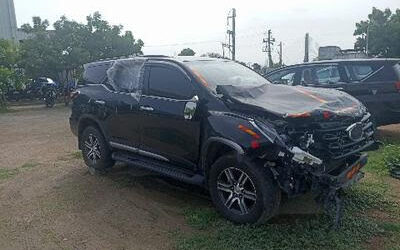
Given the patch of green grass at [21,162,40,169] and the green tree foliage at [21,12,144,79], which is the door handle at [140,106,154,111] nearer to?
the patch of green grass at [21,162,40,169]

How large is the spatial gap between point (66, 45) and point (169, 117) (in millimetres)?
16632

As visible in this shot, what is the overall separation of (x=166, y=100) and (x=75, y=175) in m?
2.41

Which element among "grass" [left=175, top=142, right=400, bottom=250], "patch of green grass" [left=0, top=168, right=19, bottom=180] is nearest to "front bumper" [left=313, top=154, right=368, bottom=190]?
"grass" [left=175, top=142, right=400, bottom=250]

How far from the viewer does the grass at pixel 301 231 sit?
3932 mm

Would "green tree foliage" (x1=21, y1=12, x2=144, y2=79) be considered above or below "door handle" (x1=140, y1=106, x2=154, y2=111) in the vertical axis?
above

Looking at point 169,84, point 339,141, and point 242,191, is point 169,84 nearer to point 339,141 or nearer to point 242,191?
point 242,191

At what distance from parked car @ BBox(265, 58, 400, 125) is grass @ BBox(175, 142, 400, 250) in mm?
3220

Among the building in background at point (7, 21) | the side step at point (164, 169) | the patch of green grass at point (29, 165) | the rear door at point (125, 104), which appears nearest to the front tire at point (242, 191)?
the side step at point (164, 169)

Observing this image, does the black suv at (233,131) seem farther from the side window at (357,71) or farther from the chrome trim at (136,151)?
the side window at (357,71)

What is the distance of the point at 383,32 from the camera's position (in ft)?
115

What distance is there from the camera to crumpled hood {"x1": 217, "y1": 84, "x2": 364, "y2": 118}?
13.8ft

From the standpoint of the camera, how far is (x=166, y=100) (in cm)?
510

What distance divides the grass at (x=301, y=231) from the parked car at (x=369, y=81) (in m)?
3.22

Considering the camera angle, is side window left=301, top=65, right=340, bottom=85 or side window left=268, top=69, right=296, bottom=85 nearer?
side window left=301, top=65, right=340, bottom=85
